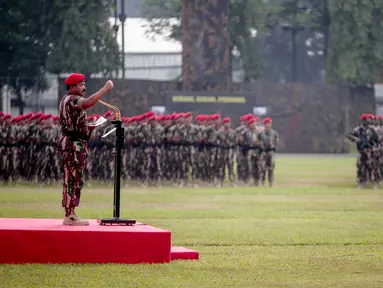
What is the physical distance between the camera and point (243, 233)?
19938 millimetres

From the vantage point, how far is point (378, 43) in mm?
63219

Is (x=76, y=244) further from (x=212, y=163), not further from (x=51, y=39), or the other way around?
(x=51, y=39)

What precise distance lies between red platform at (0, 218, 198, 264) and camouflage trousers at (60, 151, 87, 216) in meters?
0.77

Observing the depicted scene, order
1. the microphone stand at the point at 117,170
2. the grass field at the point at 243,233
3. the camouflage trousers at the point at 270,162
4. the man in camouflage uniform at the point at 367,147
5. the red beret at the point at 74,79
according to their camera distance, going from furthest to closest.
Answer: the camouflage trousers at the point at 270,162, the man in camouflage uniform at the point at 367,147, the red beret at the point at 74,79, the microphone stand at the point at 117,170, the grass field at the point at 243,233

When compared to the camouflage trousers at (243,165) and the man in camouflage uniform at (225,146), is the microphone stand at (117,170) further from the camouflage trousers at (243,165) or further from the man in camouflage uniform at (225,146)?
the camouflage trousers at (243,165)

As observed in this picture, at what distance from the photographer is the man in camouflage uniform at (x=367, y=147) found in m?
34.4

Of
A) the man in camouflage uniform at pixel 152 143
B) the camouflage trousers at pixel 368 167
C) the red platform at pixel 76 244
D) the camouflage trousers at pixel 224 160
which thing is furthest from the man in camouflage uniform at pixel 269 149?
the red platform at pixel 76 244

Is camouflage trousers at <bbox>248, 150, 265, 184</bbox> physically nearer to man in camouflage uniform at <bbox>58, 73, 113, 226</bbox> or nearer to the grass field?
the grass field

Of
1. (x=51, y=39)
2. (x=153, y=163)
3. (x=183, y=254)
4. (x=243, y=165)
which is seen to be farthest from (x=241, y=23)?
(x=183, y=254)

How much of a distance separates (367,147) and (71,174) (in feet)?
66.8

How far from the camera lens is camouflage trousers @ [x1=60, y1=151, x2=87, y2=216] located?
15.1 meters

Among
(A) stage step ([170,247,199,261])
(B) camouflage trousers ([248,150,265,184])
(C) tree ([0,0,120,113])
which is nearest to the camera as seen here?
(A) stage step ([170,247,199,261])

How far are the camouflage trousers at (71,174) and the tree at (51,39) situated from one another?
128 feet

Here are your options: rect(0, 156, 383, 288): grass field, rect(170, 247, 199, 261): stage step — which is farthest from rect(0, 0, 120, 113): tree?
rect(170, 247, 199, 261): stage step
